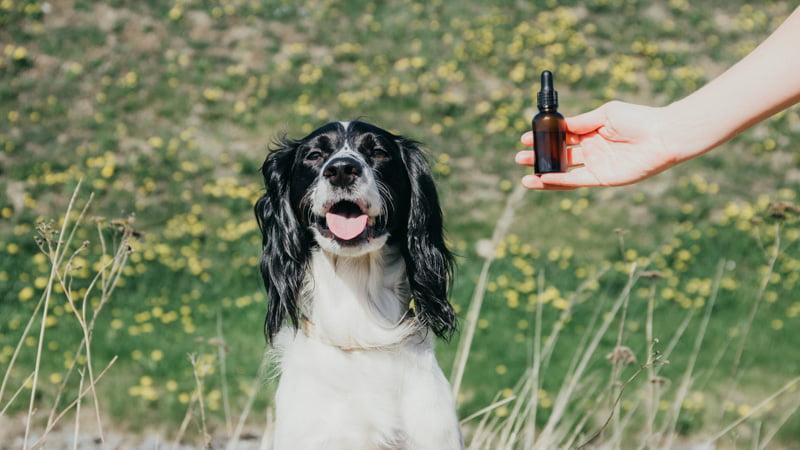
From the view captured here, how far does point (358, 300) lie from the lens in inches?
111

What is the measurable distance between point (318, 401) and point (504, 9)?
9944 mm

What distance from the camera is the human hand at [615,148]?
Result: 2.36 m

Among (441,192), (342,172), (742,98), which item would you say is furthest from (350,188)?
(441,192)

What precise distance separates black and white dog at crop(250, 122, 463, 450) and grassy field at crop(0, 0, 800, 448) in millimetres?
355

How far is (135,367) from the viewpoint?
5406 millimetres

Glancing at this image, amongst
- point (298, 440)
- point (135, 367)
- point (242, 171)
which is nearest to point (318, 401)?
point (298, 440)

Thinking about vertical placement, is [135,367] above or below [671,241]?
below

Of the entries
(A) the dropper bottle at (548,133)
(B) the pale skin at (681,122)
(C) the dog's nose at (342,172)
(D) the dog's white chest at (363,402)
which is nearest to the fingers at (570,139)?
(B) the pale skin at (681,122)

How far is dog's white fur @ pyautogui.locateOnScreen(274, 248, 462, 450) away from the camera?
8.63ft

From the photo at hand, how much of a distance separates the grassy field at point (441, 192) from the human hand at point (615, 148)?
610 millimetres

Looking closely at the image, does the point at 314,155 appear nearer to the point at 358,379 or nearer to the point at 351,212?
the point at 351,212

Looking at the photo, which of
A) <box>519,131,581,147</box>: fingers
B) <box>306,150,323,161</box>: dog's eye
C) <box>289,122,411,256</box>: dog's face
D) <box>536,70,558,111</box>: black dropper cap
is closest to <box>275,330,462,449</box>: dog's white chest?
<box>289,122,411,256</box>: dog's face

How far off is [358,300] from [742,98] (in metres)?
1.45

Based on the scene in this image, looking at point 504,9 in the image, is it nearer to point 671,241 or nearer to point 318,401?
point 671,241
